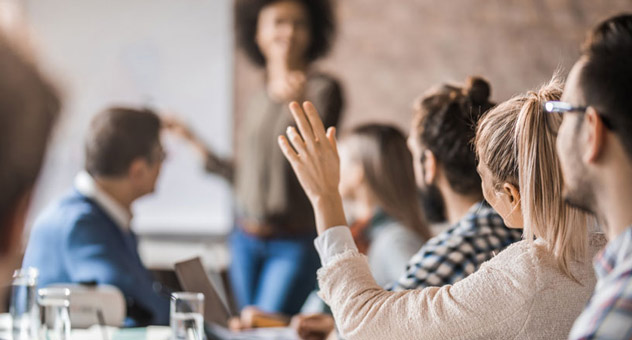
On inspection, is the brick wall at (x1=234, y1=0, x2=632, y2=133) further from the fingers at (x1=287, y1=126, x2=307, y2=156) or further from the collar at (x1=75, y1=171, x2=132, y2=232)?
the fingers at (x1=287, y1=126, x2=307, y2=156)

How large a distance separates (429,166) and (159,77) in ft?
10.1

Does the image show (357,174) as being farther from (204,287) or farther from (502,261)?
(502,261)

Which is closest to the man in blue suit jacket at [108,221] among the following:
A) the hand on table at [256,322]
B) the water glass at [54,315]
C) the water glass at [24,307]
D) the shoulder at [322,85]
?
the hand on table at [256,322]

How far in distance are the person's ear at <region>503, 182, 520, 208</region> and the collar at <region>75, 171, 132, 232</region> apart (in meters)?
1.49

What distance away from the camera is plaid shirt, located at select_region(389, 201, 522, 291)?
5.38ft

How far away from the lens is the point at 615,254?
3.11 ft

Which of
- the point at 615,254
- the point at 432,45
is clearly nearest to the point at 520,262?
the point at 615,254

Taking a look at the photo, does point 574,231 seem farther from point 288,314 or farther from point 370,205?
point 288,314

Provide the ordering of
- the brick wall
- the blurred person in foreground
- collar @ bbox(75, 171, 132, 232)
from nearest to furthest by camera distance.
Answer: the blurred person in foreground, collar @ bbox(75, 171, 132, 232), the brick wall

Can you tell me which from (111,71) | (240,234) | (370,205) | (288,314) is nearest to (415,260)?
(370,205)

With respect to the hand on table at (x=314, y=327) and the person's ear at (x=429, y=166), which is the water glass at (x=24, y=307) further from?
the person's ear at (x=429, y=166)

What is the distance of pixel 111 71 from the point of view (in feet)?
15.4

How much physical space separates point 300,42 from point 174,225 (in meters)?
1.37

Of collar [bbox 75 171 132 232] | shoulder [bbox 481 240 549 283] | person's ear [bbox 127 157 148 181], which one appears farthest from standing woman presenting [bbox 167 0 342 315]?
shoulder [bbox 481 240 549 283]
